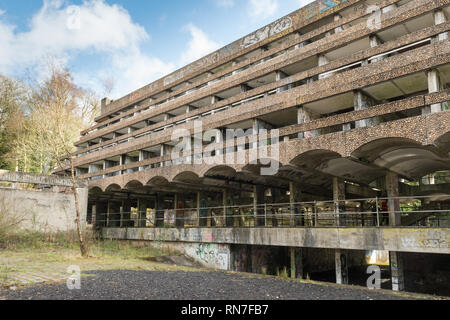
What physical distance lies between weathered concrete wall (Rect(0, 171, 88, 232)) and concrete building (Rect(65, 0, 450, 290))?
4299mm

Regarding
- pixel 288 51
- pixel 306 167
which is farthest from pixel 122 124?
pixel 306 167

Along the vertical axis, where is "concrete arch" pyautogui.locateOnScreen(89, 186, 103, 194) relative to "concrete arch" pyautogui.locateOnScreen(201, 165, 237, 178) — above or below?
below

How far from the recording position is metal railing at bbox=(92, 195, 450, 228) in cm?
1681

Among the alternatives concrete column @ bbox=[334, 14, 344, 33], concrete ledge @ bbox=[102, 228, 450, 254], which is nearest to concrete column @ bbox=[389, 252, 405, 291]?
concrete ledge @ bbox=[102, 228, 450, 254]

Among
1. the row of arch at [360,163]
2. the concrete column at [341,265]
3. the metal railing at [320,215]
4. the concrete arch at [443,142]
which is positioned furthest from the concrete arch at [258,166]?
the concrete arch at [443,142]

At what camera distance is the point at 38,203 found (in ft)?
72.4

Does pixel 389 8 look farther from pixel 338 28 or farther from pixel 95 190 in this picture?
pixel 95 190

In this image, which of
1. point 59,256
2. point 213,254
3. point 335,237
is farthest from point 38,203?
point 335,237

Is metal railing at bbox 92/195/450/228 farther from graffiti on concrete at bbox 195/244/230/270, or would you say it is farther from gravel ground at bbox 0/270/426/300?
gravel ground at bbox 0/270/426/300

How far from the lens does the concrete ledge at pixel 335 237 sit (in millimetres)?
11695

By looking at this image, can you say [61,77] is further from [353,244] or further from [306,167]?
[353,244]

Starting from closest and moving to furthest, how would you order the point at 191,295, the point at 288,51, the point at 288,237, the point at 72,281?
the point at 191,295 → the point at 72,281 → the point at 288,237 → the point at 288,51

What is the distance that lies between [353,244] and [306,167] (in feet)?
14.8
